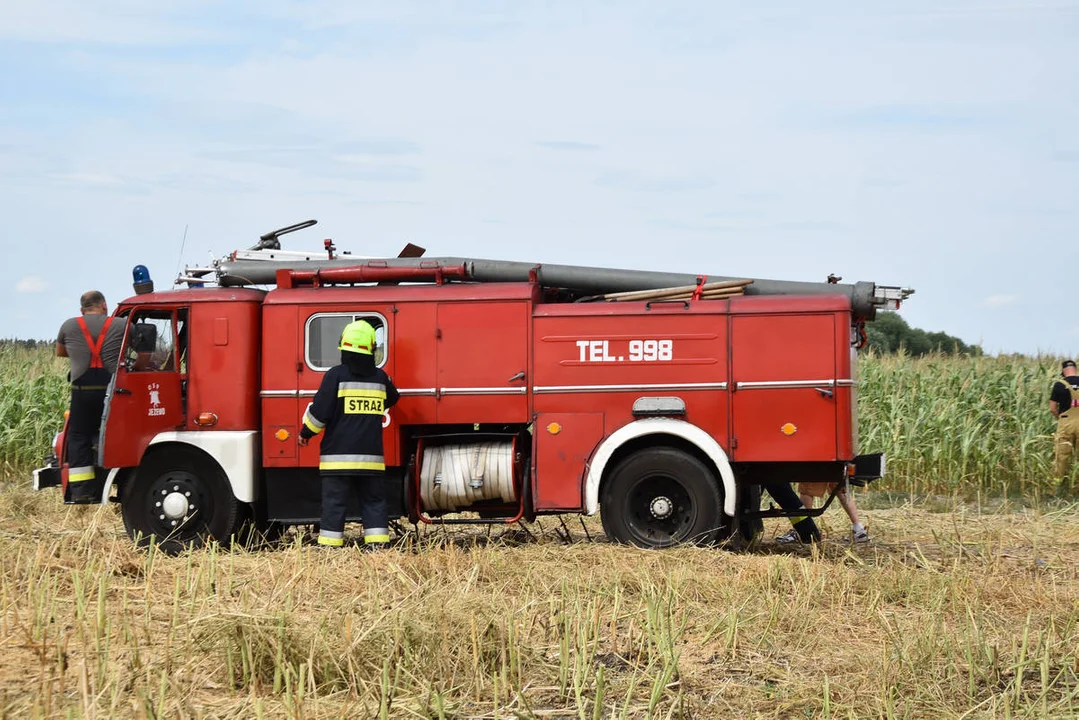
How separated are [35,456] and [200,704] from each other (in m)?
14.3

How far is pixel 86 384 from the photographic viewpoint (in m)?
11.3

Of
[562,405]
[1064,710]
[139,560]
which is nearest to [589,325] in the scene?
[562,405]

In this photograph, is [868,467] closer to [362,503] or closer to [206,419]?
[362,503]

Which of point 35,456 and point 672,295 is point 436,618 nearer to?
point 672,295

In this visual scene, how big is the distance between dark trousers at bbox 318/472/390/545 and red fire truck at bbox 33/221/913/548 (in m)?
0.44

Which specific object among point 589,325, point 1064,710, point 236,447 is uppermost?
point 589,325

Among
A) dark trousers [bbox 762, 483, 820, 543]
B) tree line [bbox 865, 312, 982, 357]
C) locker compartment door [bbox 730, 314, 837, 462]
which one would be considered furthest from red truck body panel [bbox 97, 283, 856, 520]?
tree line [bbox 865, 312, 982, 357]

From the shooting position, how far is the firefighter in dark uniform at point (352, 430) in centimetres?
1019

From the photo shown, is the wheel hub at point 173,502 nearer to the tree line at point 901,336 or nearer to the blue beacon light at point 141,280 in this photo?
the blue beacon light at point 141,280

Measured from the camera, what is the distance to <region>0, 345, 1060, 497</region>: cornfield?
666 inches

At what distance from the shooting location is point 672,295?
34.9 ft

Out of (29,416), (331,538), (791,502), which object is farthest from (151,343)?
(29,416)

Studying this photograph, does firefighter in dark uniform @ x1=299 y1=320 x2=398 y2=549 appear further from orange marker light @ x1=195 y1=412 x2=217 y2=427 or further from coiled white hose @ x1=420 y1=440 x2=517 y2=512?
orange marker light @ x1=195 y1=412 x2=217 y2=427

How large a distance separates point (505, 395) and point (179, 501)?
3.18 metres
